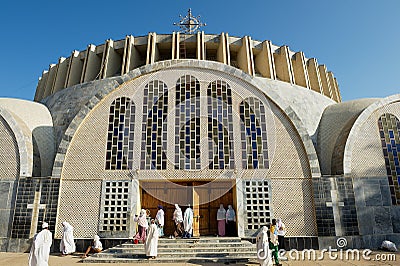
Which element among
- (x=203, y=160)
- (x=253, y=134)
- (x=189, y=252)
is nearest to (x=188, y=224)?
(x=189, y=252)

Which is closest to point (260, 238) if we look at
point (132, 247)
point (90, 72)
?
point (132, 247)

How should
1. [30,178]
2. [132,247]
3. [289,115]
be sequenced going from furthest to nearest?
[289,115] < [30,178] < [132,247]

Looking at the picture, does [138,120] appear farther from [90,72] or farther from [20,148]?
[90,72]

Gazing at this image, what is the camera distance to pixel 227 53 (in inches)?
628

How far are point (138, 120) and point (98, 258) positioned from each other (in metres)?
5.20

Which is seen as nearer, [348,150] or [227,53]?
[348,150]

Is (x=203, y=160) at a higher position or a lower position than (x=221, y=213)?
higher

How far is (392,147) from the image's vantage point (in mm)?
11562

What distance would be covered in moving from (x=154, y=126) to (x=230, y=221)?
15.3 feet

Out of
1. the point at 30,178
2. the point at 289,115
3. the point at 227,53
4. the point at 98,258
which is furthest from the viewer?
the point at 227,53

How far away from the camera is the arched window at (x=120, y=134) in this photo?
11.2m

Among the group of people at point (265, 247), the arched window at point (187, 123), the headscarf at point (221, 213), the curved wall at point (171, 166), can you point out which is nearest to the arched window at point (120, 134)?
the curved wall at point (171, 166)

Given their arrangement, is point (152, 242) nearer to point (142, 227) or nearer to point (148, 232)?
point (148, 232)

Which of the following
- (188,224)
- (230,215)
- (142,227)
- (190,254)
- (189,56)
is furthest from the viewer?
(189,56)
